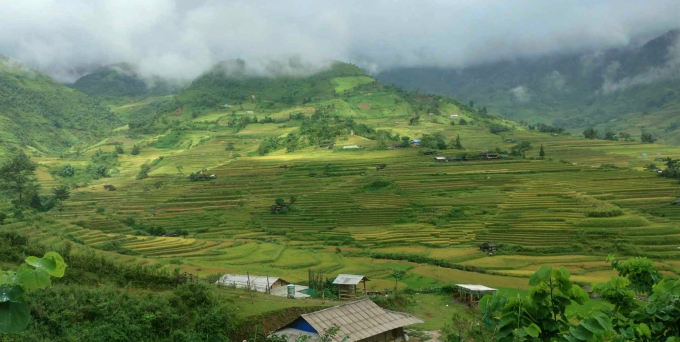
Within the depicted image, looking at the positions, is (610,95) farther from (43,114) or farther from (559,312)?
(559,312)

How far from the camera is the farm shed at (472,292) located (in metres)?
19.3

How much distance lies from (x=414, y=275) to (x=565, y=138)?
61.5 metres

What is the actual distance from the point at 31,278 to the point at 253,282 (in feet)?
62.6

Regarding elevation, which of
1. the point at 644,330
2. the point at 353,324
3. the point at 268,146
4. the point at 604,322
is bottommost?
the point at 353,324

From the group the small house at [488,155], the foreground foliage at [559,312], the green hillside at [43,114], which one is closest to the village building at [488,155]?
the small house at [488,155]

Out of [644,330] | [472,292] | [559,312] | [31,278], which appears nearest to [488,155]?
[472,292]

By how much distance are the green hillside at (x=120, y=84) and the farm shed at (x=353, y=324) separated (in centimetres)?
16426

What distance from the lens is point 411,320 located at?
14.5 meters

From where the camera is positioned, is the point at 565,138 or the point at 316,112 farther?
the point at 316,112

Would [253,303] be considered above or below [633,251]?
above

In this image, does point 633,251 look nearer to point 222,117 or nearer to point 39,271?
point 39,271

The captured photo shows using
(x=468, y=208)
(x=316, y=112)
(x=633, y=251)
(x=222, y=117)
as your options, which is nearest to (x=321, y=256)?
(x=468, y=208)

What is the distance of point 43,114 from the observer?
111 metres

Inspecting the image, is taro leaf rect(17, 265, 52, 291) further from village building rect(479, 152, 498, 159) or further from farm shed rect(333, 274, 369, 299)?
village building rect(479, 152, 498, 159)
